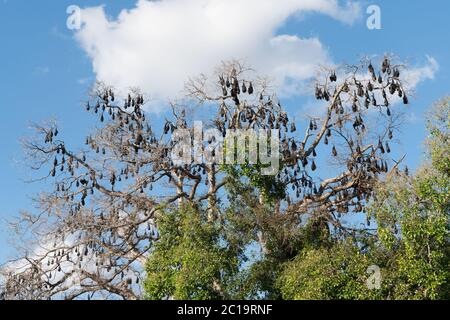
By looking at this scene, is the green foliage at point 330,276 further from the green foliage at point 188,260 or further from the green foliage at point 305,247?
the green foliage at point 188,260

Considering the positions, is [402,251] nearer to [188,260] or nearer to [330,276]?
[330,276]

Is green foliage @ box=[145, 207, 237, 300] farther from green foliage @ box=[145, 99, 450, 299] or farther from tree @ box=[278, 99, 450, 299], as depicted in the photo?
tree @ box=[278, 99, 450, 299]

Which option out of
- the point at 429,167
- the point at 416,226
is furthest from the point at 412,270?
the point at 429,167

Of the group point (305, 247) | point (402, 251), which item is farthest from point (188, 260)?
point (402, 251)

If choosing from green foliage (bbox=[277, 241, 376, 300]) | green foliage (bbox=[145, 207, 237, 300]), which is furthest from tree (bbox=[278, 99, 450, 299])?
green foliage (bbox=[145, 207, 237, 300])

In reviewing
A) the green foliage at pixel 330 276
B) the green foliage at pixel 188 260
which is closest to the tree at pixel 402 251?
the green foliage at pixel 330 276

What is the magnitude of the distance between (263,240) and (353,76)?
6018 mm

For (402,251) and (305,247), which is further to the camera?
(305,247)

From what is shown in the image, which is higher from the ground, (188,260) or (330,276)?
(188,260)

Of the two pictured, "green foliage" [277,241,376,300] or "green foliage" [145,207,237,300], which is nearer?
"green foliage" [277,241,376,300]

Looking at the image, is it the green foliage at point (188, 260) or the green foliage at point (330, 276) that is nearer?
the green foliage at point (330, 276)

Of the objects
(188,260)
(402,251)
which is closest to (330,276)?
(402,251)
